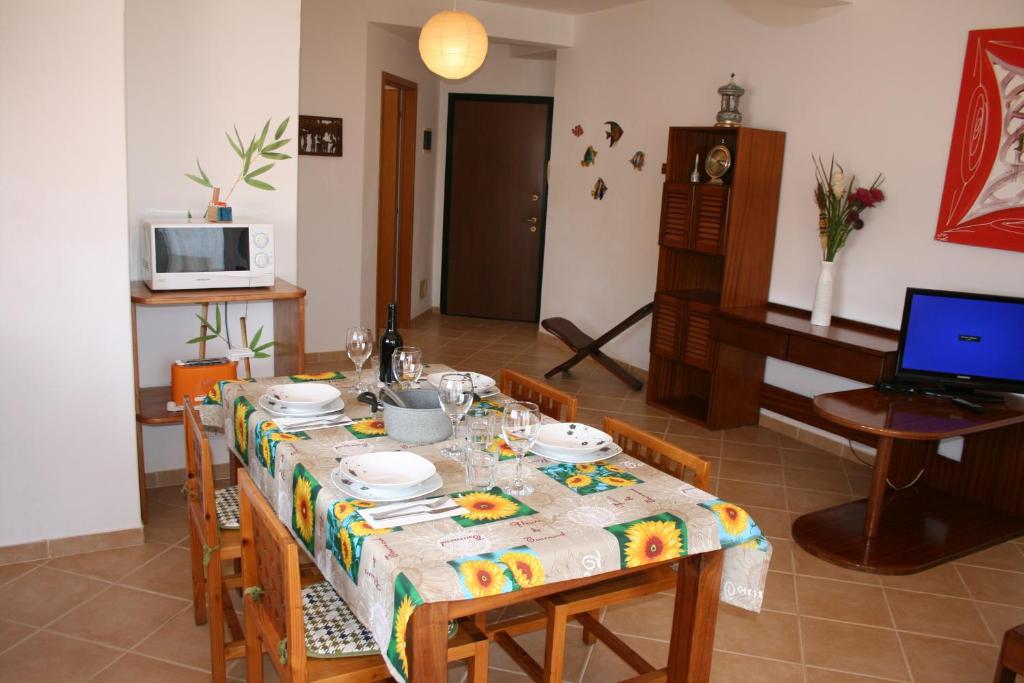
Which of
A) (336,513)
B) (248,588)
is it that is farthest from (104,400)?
(336,513)

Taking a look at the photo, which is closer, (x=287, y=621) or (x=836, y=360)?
(x=287, y=621)

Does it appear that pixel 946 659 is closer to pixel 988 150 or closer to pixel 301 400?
pixel 301 400

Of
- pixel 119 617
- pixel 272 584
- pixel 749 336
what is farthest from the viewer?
pixel 749 336

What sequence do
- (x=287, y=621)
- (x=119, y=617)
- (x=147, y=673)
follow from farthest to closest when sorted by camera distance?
(x=119, y=617) < (x=147, y=673) < (x=287, y=621)

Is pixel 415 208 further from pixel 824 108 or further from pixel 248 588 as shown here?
pixel 248 588

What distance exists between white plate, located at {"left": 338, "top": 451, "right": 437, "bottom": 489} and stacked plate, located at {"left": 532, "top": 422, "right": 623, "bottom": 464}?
345mm

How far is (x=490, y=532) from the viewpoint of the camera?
5.89 feet

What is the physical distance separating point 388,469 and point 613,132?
Answer: 4.95 meters

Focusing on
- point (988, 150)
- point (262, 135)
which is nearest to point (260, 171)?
point (262, 135)

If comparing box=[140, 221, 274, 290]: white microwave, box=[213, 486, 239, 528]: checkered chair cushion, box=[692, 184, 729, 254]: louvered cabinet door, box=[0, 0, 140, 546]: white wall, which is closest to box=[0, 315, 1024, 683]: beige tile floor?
box=[0, 0, 140, 546]: white wall

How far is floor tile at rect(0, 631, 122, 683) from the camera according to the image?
247 centimetres

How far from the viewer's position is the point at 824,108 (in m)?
4.80

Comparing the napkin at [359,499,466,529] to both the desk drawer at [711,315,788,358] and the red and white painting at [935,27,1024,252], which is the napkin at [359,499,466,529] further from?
the red and white painting at [935,27,1024,252]

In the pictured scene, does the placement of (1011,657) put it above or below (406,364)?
below
